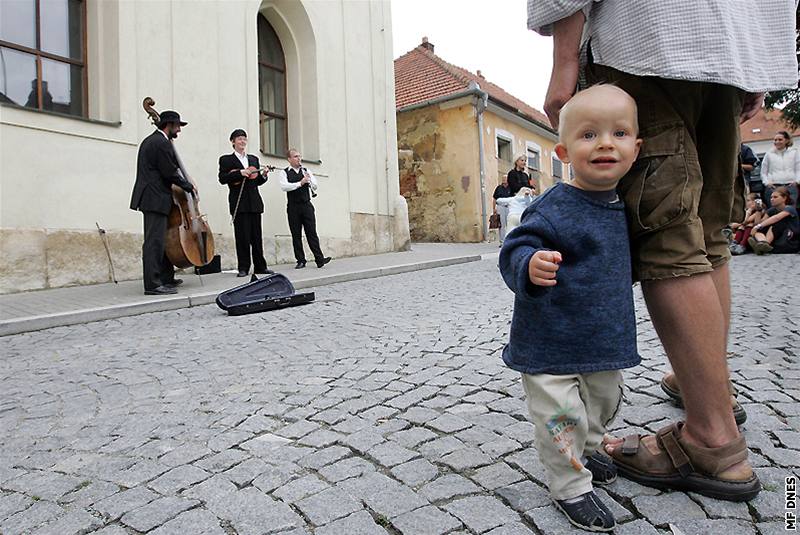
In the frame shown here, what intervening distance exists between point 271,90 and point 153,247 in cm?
626

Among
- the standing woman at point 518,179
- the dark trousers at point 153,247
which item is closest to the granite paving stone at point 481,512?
the dark trousers at point 153,247

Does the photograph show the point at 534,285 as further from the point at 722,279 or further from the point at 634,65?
the point at 722,279

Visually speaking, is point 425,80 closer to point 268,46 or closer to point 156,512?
point 268,46

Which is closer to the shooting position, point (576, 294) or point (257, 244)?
point (576, 294)

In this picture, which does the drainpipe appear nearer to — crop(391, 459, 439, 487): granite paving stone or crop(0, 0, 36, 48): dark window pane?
crop(0, 0, 36, 48): dark window pane

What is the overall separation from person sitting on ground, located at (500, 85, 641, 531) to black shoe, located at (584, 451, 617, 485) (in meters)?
0.21

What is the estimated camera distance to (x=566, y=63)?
1687mm

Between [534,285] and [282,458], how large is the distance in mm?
1108

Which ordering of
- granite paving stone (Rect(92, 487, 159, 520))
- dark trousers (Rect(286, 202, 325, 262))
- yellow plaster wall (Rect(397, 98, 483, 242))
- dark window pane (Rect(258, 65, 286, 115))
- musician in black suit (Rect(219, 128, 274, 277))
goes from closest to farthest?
granite paving stone (Rect(92, 487, 159, 520))
musician in black suit (Rect(219, 128, 274, 277))
dark trousers (Rect(286, 202, 325, 262))
dark window pane (Rect(258, 65, 286, 115))
yellow plaster wall (Rect(397, 98, 483, 242))

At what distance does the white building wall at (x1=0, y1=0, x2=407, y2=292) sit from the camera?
7.40 m

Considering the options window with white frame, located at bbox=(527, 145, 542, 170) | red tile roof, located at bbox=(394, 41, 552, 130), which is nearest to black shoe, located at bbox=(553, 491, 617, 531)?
red tile roof, located at bbox=(394, 41, 552, 130)

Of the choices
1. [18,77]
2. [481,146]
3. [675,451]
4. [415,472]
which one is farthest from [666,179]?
[481,146]

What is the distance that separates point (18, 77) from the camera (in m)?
7.81

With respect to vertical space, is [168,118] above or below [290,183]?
above
